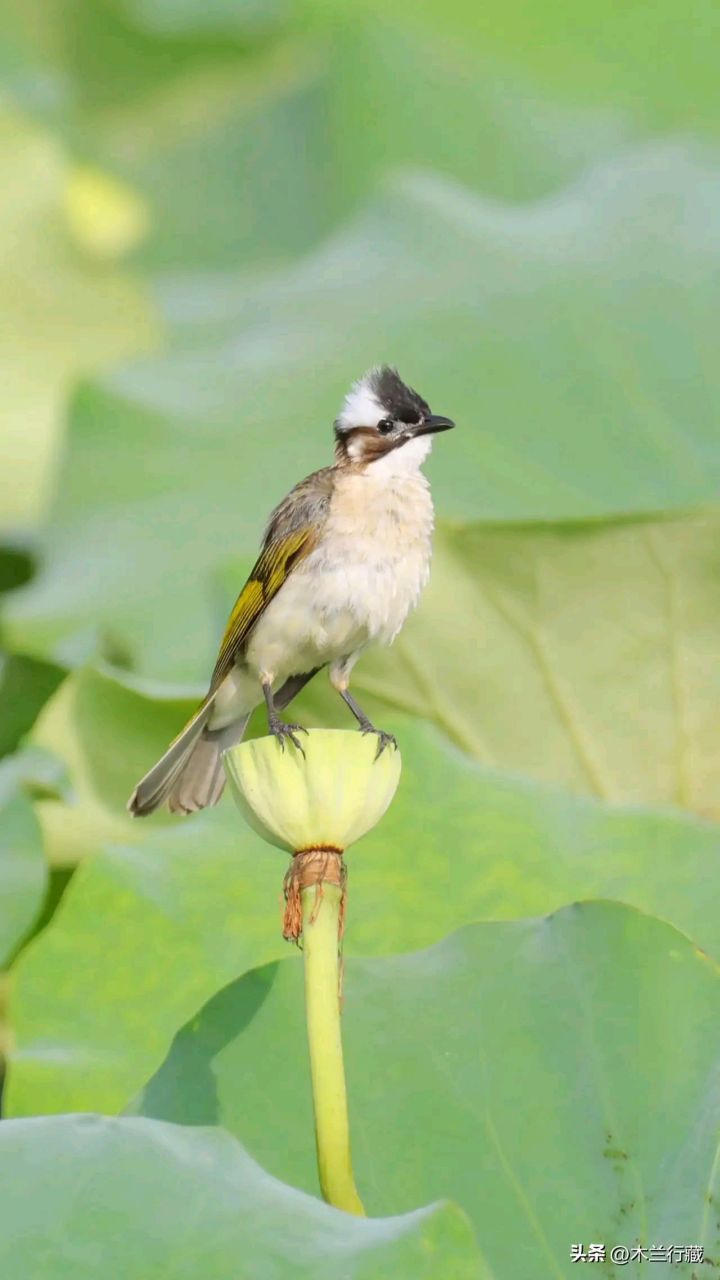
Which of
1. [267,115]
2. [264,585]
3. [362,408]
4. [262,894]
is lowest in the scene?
[262,894]

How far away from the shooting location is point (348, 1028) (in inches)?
101

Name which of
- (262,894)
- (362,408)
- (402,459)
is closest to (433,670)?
(402,459)

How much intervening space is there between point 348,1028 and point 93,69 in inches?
232

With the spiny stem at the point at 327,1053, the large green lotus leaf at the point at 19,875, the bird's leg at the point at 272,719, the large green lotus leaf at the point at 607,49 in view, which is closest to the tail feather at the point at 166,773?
the bird's leg at the point at 272,719

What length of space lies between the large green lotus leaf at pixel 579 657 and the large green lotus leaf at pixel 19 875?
0.72 metres

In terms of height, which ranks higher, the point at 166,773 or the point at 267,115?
the point at 267,115

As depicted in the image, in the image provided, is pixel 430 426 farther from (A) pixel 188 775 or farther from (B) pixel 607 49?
(B) pixel 607 49

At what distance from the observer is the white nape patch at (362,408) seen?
350 cm

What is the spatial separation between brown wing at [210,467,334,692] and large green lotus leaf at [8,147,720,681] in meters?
0.58

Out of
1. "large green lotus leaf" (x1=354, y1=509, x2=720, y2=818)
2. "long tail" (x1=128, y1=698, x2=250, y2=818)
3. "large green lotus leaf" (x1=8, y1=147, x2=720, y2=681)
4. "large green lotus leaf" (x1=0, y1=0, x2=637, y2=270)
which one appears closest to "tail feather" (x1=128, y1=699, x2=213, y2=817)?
"long tail" (x1=128, y1=698, x2=250, y2=818)

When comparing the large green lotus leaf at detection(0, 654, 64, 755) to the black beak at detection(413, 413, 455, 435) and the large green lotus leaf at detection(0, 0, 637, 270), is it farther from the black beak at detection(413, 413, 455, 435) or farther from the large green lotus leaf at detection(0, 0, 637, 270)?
the large green lotus leaf at detection(0, 0, 637, 270)

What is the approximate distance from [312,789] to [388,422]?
57.2 inches

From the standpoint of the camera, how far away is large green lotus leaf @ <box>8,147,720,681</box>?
13.7 ft

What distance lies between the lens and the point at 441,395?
4.46 m
